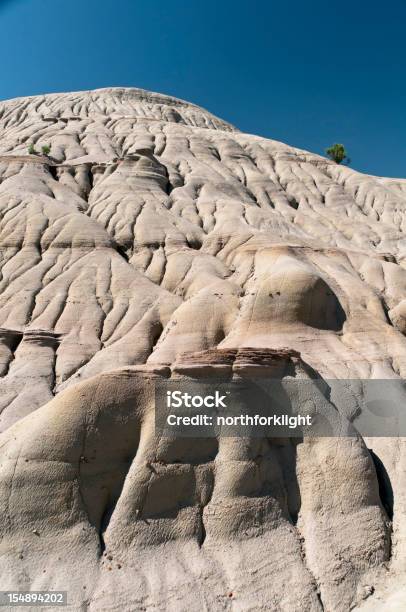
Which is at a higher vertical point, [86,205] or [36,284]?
[86,205]

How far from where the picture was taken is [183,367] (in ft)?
40.1

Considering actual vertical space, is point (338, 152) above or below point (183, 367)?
above

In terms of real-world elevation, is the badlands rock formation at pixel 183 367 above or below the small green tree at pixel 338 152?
below

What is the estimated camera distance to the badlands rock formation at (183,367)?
1027 centimetres

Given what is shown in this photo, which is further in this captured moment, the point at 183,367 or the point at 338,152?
the point at 338,152

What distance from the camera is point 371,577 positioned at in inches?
417

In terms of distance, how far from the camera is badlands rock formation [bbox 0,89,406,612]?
33.7 ft

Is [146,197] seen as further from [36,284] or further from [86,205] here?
[36,284]

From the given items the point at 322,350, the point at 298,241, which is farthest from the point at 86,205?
the point at 322,350

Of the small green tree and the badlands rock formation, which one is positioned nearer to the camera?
the badlands rock formation

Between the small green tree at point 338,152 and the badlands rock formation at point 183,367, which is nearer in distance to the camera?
the badlands rock formation at point 183,367

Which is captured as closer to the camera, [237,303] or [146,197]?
[237,303]

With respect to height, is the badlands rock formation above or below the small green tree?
below

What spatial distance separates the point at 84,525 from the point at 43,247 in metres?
19.6
